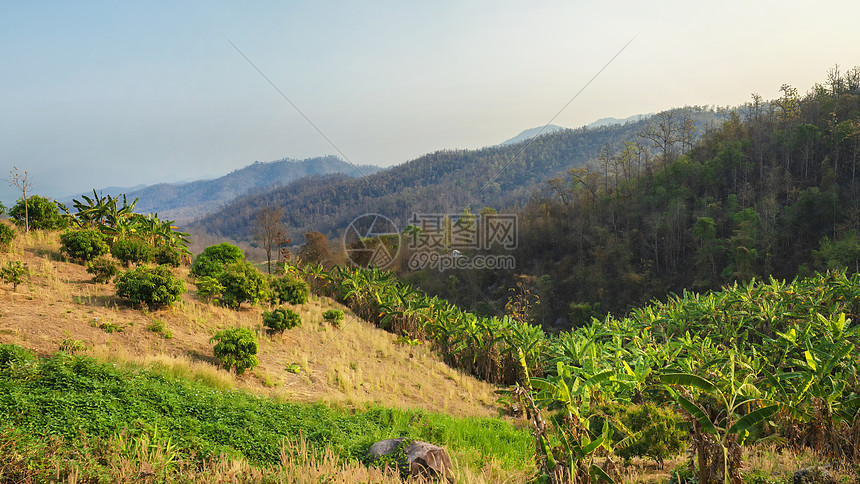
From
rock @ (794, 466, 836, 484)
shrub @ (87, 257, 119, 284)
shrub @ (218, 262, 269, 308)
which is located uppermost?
shrub @ (87, 257, 119, 284)

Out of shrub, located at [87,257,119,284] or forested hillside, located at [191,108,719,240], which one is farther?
forested hillside, located at [191,108,719,240]

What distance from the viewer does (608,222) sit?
96.9ft

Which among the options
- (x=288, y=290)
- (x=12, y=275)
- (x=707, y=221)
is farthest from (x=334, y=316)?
(x=707, y=221)

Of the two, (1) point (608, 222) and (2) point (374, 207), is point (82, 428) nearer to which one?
(1) point (608, 222)

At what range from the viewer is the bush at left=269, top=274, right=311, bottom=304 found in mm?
12305

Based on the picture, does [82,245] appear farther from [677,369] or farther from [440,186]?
[440,186]

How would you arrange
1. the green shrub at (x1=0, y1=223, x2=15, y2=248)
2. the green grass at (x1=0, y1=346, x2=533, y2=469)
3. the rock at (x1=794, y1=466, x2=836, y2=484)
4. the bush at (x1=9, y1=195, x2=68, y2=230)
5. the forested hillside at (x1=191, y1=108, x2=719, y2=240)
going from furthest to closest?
the forested hillside at (x1=191, y1=108, x2=719, y2=240), the bush at (x1=9, y1=195, x2=68, y2=230), the green shrub at (x1=0, y1=223, x2=15, y2=248), the green grass at (x1=0, y1=346, x2=533, y2=469), the rock at (x1=794, y1=466, x2=836, y2=484)

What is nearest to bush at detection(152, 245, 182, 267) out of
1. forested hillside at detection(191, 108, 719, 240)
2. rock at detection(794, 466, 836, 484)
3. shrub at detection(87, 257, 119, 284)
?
shrub at detection(87, 257, 119, 284)

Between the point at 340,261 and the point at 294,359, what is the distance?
1783 centimetres

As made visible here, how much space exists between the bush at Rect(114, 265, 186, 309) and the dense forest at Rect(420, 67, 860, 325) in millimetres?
19346

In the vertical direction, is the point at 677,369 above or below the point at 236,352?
above

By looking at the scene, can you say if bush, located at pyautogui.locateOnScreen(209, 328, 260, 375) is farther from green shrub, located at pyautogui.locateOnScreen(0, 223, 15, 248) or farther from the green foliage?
green shrub, located at pyautogui.locateOnScreen(0, 223, 15, 248)

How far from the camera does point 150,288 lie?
8508 millimetres

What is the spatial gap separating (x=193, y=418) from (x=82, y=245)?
321 inches
